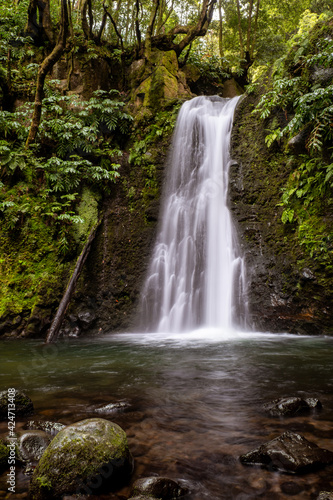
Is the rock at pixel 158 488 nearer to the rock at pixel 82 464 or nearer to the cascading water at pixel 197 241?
the rock at pixel 82 464

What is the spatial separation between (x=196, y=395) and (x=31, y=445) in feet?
6.03

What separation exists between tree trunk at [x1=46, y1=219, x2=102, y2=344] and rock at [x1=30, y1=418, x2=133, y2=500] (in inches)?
235

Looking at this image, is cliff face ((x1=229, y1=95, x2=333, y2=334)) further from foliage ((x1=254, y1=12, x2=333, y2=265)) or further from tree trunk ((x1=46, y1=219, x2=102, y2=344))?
tree trunk ((x1=46, y1=219, x2=102, y2=344))

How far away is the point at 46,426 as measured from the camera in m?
2.55

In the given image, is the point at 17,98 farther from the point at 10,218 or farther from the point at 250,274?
the point at 250,274

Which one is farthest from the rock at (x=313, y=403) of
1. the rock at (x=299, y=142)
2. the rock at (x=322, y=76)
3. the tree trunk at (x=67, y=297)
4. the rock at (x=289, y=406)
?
the rock at (x=322, y=76)

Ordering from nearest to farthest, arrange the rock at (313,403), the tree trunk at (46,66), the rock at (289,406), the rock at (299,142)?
1. the rock at (289,406)
2. the rock at (313,403)
3. the rock at (299,142)
4. the tree trunk at (46,66)

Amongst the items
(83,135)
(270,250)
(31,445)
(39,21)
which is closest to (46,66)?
(83,135)

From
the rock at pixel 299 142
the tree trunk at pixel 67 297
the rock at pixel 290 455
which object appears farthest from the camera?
the rock at pixel 299 142

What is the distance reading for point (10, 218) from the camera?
917cm

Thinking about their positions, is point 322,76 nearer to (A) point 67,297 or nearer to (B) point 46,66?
(B) point 46,66

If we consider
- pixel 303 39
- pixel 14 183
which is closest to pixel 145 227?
pixel 14 183

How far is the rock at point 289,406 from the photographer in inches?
111

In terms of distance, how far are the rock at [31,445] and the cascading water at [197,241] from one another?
240 inches
